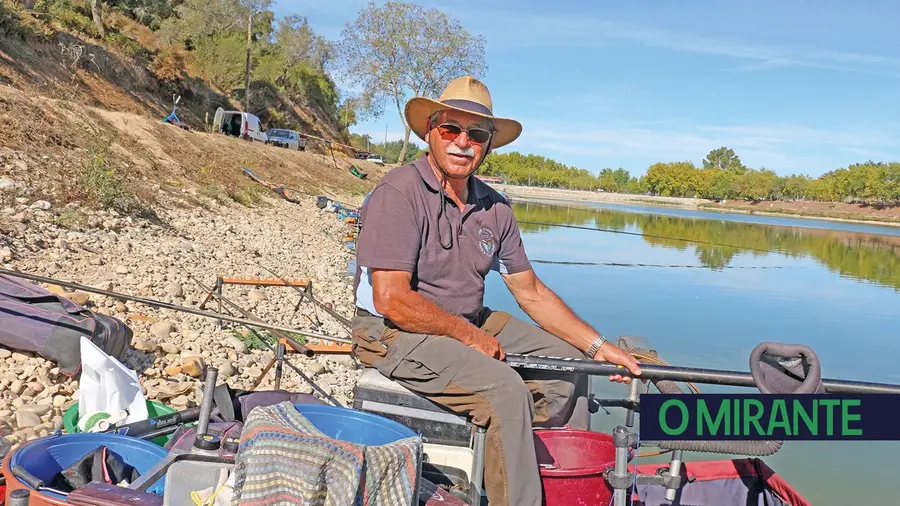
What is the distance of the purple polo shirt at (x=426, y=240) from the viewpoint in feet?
8.65

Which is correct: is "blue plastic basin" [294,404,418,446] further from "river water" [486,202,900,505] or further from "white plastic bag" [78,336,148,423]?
"river water" [486,202,900,505]

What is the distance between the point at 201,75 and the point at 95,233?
92.5 feet

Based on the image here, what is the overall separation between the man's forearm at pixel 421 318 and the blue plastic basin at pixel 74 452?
3.16 feet

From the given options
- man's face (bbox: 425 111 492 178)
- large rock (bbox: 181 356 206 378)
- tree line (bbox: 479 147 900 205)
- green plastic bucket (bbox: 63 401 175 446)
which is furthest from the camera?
tree line (bbox: 479 147 900 205)

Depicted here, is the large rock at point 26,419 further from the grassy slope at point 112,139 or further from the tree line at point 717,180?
the tree line at point 717,180

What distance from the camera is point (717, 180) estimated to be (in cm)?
11344

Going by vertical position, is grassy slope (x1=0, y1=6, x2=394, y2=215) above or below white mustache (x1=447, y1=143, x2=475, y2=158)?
above

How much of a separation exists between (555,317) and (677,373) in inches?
40.9

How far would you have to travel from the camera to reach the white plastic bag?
11.9 feet

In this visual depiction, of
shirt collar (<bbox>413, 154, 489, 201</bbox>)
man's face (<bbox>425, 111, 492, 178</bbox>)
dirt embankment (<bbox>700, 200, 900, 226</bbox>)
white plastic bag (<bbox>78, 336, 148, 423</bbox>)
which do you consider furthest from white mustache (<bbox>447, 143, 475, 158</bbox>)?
dirt embankment (<bbox>700, 200, 900, 226</bbox>)

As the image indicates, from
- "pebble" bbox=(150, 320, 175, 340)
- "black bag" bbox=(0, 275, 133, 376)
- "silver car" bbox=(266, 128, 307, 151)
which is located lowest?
"pebble" bbox=(150, 320, 175, 340)

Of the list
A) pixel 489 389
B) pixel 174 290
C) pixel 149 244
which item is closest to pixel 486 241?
pixel 489 389

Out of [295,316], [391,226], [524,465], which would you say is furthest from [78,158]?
[524,465]

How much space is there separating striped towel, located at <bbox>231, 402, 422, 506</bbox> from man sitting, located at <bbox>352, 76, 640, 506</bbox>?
0.61 meters
